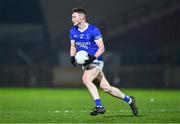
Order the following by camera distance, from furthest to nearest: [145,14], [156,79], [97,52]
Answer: [145,14] < [156,79] < [97,52]

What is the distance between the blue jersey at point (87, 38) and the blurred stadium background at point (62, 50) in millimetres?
16164

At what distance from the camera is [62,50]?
98.6 feet

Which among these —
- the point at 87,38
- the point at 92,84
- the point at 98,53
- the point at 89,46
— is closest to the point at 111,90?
the point at 92,84

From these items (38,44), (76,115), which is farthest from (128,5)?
(76,115)

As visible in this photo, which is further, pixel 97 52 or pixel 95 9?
pixel 95 9

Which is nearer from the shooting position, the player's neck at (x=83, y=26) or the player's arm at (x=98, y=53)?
the player's arm at (x=98, y=53)

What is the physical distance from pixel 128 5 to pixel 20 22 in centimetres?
461

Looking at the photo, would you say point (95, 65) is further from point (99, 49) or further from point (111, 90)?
point (111, 90)

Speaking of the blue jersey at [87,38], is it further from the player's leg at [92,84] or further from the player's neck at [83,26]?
the player's leg at [92,84]

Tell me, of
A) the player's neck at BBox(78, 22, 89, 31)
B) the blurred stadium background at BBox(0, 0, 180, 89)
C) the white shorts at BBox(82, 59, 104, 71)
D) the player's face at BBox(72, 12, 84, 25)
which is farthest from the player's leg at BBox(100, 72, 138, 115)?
the blurred stadium background at BBox(0, 0, 180, 89)

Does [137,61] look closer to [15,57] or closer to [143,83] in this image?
[143,83]

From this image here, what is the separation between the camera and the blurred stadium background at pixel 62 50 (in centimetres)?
2967

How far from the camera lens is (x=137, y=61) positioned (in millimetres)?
29828

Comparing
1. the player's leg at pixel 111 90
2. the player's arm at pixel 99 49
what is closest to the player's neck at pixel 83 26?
the player's arm at pixel 99 49
